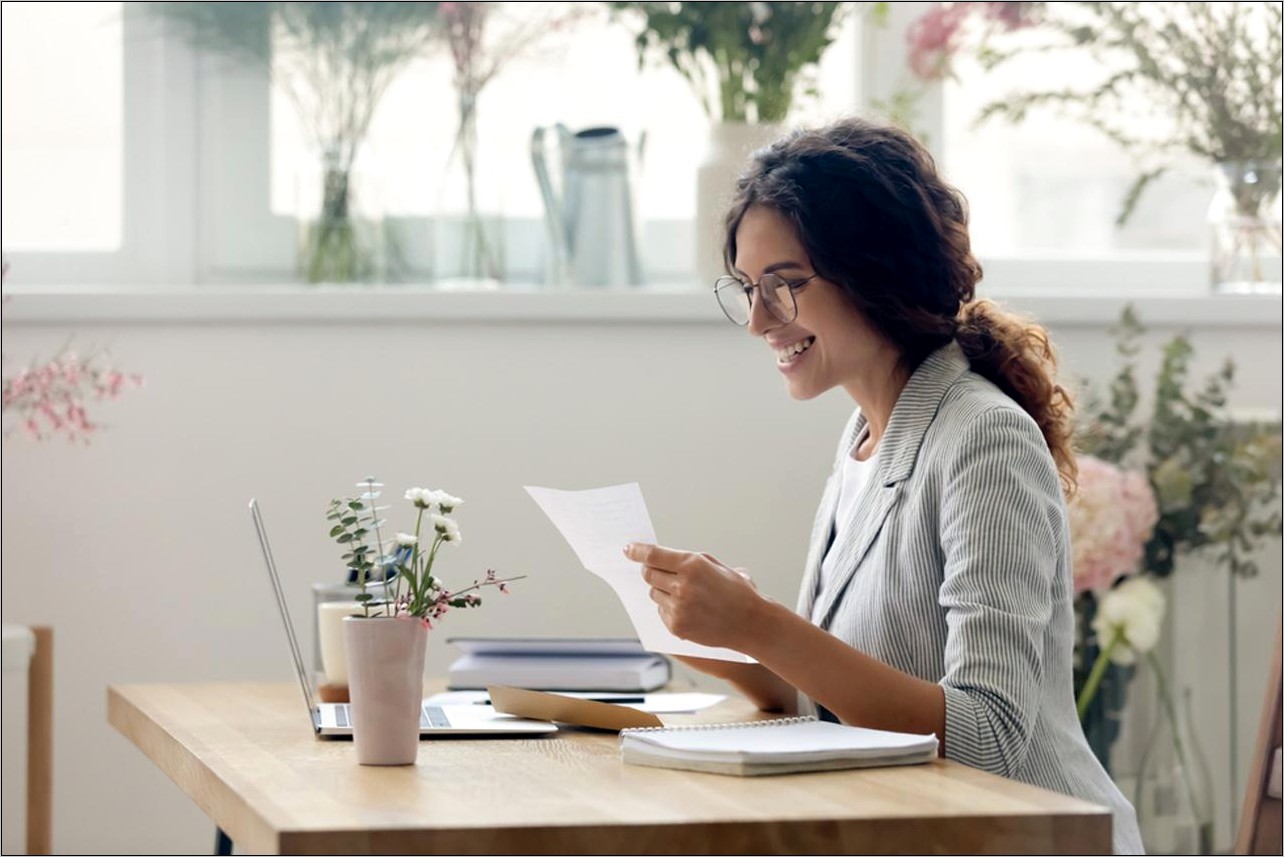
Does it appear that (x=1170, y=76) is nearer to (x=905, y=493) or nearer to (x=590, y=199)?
(x=590, y=199)

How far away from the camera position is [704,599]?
1381 mm

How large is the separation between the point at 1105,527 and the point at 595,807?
60.7 inches

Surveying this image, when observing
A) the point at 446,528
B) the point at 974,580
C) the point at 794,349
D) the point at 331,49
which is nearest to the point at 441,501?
the point at 446,528

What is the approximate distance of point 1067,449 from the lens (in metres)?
1.70

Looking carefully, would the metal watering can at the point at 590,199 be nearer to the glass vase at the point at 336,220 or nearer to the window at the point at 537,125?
the window at the point at 537,125

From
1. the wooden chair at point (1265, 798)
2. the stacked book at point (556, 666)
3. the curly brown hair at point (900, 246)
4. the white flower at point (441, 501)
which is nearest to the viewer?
the white flower at point (441, 501)

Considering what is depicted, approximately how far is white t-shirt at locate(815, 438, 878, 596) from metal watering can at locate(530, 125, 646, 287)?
90 centimetres

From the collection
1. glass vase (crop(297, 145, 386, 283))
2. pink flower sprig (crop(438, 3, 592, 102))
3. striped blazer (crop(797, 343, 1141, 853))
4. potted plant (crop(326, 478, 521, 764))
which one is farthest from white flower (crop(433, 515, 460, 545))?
pink flower sprig (crop(438, 3, 592, 102))

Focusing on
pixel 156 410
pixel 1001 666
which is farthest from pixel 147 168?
pixel 1001 666

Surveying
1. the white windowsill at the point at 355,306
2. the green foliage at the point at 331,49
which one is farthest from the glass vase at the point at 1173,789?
the green foliage at the point at 331,49

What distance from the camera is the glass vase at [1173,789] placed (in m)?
2.58

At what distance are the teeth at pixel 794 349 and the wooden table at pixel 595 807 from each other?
1.87ft

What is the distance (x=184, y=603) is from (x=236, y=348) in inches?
15.7

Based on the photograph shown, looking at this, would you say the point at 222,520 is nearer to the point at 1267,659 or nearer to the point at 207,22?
the point at 207,22
